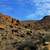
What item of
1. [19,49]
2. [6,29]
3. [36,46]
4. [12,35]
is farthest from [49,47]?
[6,29]

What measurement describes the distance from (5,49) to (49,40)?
5.20 metres

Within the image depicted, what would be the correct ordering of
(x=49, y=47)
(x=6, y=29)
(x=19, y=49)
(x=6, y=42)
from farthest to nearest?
(x=6, y=29)
(x=6, y=42)
(x=19, y=49)
(x=49, y=47)

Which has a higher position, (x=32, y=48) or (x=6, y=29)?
Result: (x=6, y=29)

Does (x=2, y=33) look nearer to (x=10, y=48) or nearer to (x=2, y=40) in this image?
(x=2, y=40)

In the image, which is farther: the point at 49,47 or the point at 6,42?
the point at 6,42

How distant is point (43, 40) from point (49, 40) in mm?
639

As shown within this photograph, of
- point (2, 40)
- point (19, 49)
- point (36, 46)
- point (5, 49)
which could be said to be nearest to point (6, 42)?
→ point (2, 40)

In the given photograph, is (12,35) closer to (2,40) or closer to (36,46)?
(2,40)

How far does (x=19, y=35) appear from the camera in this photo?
3145 centimetres

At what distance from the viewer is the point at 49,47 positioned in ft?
67.3

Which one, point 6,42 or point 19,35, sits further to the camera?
point 19,35

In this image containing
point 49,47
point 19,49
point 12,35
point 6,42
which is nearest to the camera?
point 49,47

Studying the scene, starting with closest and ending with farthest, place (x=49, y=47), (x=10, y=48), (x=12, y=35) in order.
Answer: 1. (x=49, y=47)
2. (x=10, y=48)
3. (x=12, y=35)

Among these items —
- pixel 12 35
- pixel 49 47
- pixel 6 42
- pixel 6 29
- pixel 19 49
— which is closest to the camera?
pixel 49 47
